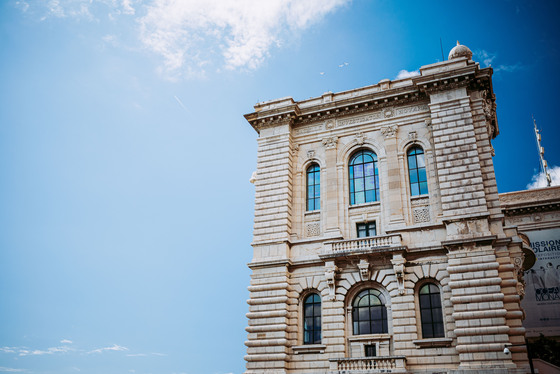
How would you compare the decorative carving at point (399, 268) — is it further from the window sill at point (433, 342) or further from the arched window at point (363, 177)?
the arched window at point (363, 177)

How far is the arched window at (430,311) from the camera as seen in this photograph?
24.9m

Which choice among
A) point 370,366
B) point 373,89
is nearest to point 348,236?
point 370,366

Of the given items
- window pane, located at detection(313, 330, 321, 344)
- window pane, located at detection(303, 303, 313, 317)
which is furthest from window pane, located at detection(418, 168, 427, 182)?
window pane, located at detection(313, 330, 321, 344)

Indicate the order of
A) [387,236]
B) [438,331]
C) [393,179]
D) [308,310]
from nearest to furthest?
[438,331] < [387,236] < [308,310] < [393,179]

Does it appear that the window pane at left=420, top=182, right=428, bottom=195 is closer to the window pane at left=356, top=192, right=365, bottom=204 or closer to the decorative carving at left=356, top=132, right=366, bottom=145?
the window pane at left=356, top=192, right=365, bottom=204

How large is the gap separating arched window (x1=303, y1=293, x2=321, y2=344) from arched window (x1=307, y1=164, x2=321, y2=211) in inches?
221

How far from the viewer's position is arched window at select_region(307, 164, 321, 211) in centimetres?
3080

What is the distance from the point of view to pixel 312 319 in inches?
1087

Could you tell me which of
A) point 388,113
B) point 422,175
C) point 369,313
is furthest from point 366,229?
point 388,113

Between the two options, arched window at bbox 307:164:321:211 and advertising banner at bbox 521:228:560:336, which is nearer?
arched window at bbox 307:164:321:211

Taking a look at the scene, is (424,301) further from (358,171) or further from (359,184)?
(358,171)

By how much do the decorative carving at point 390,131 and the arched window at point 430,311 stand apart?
9.20 m

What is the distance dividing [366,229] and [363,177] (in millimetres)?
3398

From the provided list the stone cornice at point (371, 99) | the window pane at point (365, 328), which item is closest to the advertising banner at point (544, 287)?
the stone cornice at point (371, 99)
